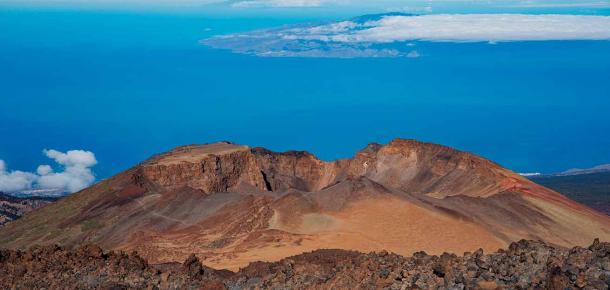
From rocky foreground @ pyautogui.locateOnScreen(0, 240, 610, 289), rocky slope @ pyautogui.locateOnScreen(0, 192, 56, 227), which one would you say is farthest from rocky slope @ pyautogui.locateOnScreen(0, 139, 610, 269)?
rocky foreground @ pyautogui.locateOnScreen(0, 240, 610, 289)

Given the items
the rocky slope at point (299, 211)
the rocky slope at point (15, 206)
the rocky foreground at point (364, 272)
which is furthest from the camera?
the rocky slope at point (15, 206)

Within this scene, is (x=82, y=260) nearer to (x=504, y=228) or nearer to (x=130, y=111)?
(x=504, y=228)

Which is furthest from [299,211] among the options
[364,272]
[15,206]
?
[15,206]

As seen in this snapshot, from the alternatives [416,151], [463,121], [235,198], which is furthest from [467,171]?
[463,121]

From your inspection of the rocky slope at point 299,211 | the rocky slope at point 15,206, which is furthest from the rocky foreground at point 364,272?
the rocky slope at point 15,206

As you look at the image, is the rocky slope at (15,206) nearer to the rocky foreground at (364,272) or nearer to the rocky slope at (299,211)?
the rocky slope at (299,211)

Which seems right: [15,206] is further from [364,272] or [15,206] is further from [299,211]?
[364,272]
